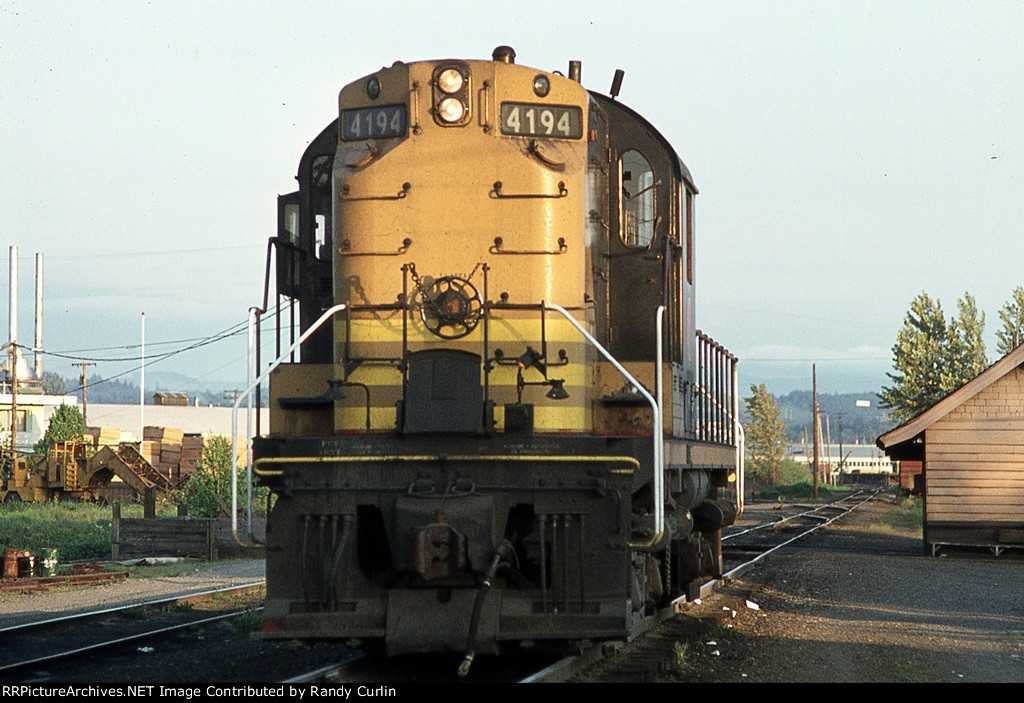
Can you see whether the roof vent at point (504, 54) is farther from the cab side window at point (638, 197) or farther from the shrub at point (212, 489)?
the shrub at point (212, 489)

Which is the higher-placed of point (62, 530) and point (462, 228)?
point (462, 228)

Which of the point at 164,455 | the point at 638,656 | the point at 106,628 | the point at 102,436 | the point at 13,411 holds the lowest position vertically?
the point at 106,628

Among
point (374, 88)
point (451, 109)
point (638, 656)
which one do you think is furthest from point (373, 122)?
point (638, 656)

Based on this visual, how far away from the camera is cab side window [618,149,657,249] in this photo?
32.6 ft

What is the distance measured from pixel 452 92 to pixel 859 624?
662cm

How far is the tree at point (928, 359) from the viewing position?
191ft

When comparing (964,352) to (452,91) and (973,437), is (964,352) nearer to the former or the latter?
(973,437)

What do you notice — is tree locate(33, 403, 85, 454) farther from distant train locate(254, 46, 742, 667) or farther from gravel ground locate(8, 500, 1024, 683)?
distant train locate(254, 46, 742, 667)

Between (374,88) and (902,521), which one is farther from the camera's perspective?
(902,521)

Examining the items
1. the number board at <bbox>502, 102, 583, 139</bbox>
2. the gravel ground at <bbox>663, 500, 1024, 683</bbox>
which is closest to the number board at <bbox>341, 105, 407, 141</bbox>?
the number board at <bbox>502, 102, 583, 139</bbox>

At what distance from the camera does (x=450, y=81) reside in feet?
29.1

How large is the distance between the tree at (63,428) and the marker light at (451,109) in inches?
1587

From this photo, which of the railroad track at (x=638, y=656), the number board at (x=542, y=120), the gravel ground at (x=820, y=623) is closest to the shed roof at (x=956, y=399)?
the gravel ground at (x=820, y=623)

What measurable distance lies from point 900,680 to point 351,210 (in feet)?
17.0
